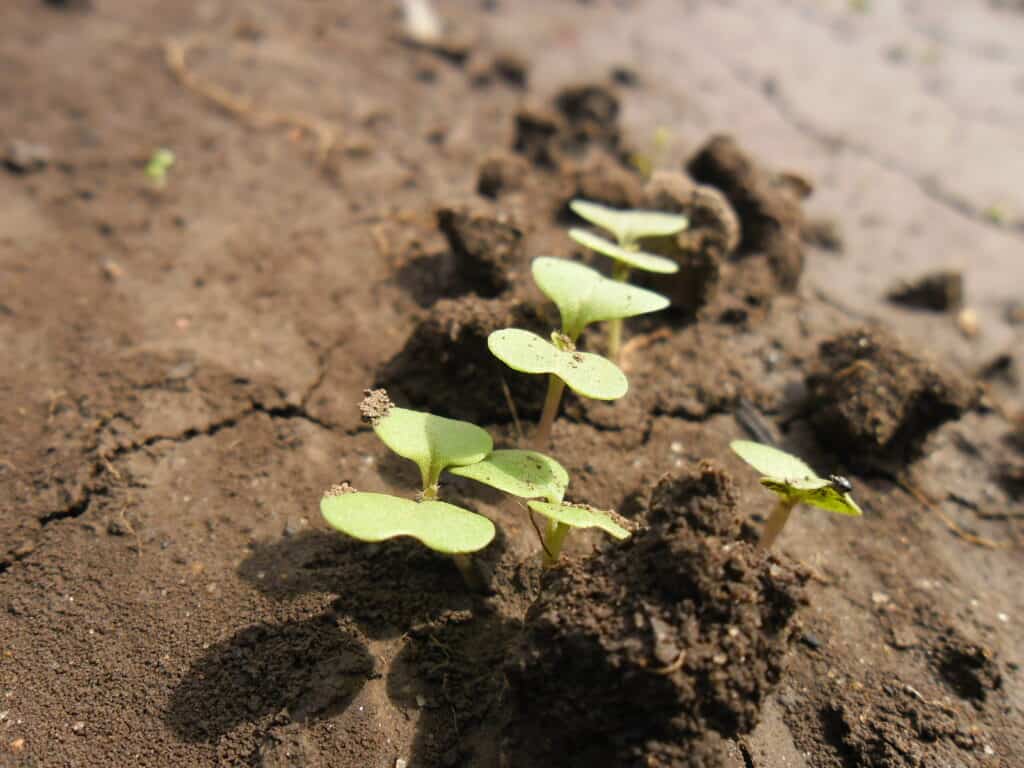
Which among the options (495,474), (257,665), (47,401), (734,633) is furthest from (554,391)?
(47,401)

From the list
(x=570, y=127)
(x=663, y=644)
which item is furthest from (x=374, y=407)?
(x=570, y=127)

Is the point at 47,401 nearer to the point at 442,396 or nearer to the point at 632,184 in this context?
the point at 442,396

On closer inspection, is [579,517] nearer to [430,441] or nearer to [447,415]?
[430,441]

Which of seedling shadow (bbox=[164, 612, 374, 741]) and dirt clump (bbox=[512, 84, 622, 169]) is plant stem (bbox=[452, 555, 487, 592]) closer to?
seedling shadow (bbox=[164, 612, 374, 741])

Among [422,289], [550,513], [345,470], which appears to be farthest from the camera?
[422,289]

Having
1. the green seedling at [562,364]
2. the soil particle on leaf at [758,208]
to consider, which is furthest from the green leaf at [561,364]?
the soil particle on leaf at [758,208]
